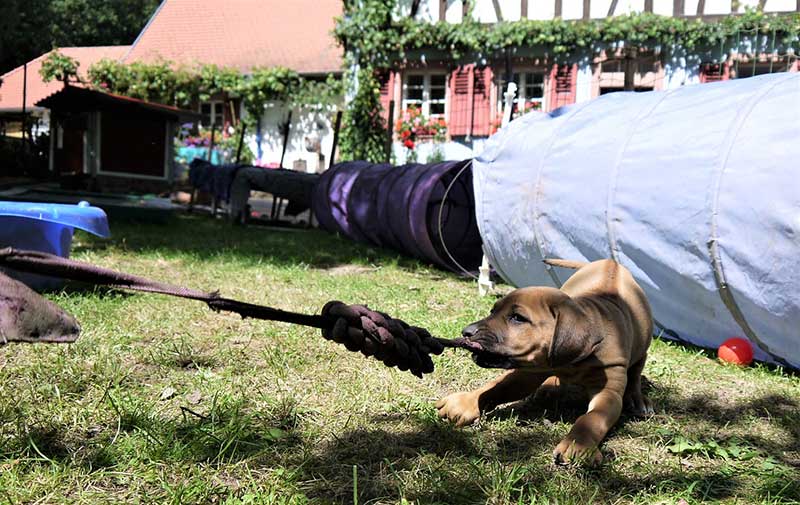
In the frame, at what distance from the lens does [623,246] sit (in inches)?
179

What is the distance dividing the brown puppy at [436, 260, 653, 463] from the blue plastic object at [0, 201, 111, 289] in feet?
9.83

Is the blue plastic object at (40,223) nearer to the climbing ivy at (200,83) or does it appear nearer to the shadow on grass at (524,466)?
the shadow on grass at (524,466)

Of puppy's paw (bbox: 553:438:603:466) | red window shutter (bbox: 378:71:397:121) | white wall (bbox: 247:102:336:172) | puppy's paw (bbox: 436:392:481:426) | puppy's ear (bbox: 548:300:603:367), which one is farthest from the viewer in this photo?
white wall (bbox: 247:102:336:172)

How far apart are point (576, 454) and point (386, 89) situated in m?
16.8

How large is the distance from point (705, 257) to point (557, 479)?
6.90 feet

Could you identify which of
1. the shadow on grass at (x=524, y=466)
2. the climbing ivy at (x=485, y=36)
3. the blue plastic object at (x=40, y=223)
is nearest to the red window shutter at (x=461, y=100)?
the climbing ivy at (x=485, y=36)

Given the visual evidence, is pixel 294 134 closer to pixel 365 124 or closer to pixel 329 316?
pixel 365 124

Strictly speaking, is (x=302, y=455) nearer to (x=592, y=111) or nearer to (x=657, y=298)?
(x=657, y=298)

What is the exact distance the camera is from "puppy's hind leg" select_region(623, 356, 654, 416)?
10.3 feet

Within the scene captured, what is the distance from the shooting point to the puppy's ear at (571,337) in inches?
103

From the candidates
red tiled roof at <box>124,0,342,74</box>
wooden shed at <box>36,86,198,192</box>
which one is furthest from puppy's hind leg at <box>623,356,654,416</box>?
red tiled roof at <box>124,0,342,74</box>

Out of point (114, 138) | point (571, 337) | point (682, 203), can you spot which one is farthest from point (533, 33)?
point (571, 337)

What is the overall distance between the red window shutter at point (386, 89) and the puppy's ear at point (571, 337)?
1605 centimetres

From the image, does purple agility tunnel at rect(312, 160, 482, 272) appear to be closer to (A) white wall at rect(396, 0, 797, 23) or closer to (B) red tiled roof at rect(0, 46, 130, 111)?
(A) white wall at rect(396, 0, 797, 23)
